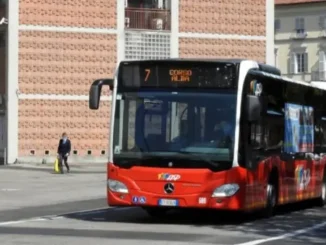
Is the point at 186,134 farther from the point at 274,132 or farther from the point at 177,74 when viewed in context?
the point at 274,132

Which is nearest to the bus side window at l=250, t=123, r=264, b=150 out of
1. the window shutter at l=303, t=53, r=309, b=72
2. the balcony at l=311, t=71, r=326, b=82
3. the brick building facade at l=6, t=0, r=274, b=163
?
the brick building facade at l=6, t=0, r=274, b=163

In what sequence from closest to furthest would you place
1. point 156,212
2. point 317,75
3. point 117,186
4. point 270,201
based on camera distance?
point 117,186
point 270,201
point 156,212
point 317,75

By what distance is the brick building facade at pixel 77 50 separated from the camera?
52.3 metres

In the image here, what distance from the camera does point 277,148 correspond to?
21734mm

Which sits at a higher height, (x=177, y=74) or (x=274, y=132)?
(x=177, y=74)

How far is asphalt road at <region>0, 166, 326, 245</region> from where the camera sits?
16344 mm

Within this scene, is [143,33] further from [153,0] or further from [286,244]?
[286,244]

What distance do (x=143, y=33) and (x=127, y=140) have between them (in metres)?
36.3

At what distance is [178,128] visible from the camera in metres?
19.2

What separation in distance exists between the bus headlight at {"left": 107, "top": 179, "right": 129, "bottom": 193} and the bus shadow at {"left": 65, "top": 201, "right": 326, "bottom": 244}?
0.91 metres

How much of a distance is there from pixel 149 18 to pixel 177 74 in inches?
1454

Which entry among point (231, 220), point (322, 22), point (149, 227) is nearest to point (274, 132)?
point (231, 220)

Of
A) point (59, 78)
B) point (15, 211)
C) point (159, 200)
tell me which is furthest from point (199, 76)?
point (59, 78)

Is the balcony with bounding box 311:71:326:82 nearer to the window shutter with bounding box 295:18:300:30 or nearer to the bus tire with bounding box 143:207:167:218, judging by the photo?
the window shutter with bounding box 295:18:300:30
